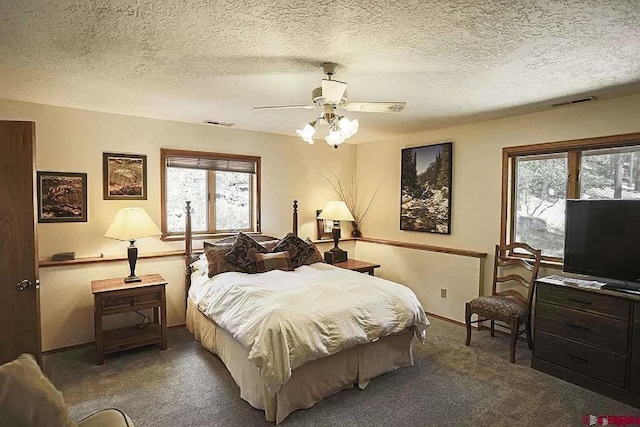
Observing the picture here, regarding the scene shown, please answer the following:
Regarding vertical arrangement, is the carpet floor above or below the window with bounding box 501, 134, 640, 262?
below

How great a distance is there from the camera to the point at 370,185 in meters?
5.68

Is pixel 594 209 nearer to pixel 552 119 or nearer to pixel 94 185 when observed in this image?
pixel 552 119

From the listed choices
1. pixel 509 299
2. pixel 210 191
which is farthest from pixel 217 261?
pixel 509 299

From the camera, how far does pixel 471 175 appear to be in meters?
4.31

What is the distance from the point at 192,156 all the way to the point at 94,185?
109 cm

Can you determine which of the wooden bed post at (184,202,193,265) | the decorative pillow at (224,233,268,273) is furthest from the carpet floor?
the wooden bed post at (184,202,193,265)

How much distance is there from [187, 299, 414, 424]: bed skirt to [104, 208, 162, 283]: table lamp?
1.03 meters

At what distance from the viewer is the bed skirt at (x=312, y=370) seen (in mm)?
2418

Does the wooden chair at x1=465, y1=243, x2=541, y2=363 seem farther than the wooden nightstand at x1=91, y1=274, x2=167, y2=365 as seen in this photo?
Yes

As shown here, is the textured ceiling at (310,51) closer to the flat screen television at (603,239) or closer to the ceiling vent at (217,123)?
the ceiling vent at (217,123)

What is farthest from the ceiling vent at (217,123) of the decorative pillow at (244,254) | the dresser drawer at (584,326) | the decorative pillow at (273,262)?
the dresser drawer at (584,326)

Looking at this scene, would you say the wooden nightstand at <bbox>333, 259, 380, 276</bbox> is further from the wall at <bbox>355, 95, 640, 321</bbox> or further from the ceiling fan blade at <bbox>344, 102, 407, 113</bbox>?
the ceiling fan blade at <bbox>344, 102, 407, 113</bbox>

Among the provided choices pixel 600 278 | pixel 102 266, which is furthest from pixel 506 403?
pixel 102 266

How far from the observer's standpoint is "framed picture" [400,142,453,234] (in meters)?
4.55
